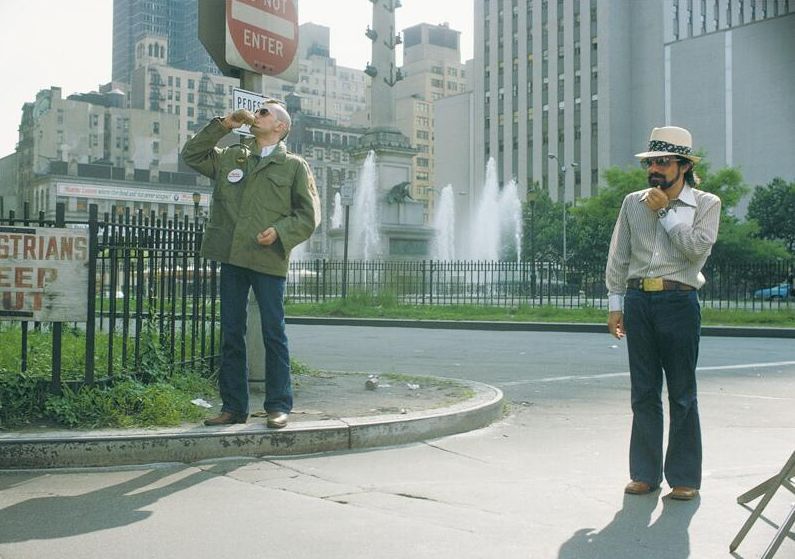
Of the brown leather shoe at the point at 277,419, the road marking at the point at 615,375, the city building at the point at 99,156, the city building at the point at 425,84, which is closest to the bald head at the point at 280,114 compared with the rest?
the brown leather shoe at the point at 277,419

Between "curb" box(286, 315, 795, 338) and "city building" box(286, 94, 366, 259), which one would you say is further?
"city building" box(286, 94, 366, 259)

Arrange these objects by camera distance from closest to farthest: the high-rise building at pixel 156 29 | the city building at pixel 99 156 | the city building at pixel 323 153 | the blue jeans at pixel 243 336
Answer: the blue jeans at pixel 243 336, the city building at pixel 99 156, the city building at pixel 323 153, the high-rise building at pixel 156 29

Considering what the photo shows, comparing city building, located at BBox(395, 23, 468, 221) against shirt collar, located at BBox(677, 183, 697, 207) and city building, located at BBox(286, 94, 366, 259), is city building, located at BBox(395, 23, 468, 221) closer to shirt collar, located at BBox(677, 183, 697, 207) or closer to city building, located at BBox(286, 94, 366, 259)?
city building, located at BBox(286, 94, 366, 259)

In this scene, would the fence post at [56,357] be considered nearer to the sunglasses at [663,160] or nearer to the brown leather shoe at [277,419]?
the brown leather shoe at [277,419]

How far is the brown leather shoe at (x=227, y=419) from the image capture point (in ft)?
18.7

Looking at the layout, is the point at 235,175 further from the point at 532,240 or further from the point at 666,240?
the point at 532,240

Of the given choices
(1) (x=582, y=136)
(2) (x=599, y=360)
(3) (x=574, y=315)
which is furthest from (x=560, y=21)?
(2) (x=599, y=360)

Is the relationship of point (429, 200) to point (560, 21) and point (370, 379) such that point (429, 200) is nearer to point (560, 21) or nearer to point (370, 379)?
point (560, 21)

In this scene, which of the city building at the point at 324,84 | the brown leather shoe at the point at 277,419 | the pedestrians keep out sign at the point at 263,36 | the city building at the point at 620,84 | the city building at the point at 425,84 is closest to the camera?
the brown leather shoe at the point at 277,419

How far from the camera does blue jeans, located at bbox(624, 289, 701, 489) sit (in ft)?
15.0

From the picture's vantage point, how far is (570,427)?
686 cm

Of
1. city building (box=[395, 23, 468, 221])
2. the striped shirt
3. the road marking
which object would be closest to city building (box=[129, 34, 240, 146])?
city building (box=[395, 23, 468, 221])

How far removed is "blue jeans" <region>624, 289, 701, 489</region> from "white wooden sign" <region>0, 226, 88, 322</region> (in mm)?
3682

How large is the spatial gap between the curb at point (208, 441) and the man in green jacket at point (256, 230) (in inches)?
7.1
